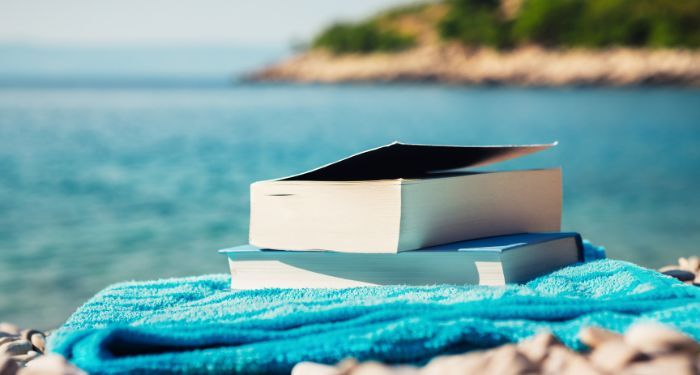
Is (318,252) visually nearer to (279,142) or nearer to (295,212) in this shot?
(295,212)

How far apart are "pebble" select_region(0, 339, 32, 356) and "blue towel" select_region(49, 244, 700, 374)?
23.0 inches

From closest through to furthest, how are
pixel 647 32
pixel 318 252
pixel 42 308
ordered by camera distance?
pixel 318 252
pixel 42 308
pixel 647 32

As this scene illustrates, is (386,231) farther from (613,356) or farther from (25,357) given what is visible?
(25,357)

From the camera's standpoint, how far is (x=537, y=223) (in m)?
1.68

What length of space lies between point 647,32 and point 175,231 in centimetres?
3695

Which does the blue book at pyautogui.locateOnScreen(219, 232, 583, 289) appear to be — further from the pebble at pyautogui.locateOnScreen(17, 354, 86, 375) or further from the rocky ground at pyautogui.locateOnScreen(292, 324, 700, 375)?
the pebble at pyautogui.locateOnScreen(17, 354, 86, 375)

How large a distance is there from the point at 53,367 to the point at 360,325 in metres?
0.40

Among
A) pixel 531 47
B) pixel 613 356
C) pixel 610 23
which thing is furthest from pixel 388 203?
pixel 531 47

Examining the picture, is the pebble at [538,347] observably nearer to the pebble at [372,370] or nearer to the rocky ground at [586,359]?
the rocky ground at [586,359]

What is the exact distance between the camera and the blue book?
4.71 feet

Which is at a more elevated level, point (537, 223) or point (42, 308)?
point (537, 223)

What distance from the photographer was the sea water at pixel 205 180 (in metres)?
4.72

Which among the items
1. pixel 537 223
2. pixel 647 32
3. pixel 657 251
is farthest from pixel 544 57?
pixel 537 223

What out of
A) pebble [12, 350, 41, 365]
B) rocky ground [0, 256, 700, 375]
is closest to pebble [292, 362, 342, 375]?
rocky ground [0, 256, 700, 375]
